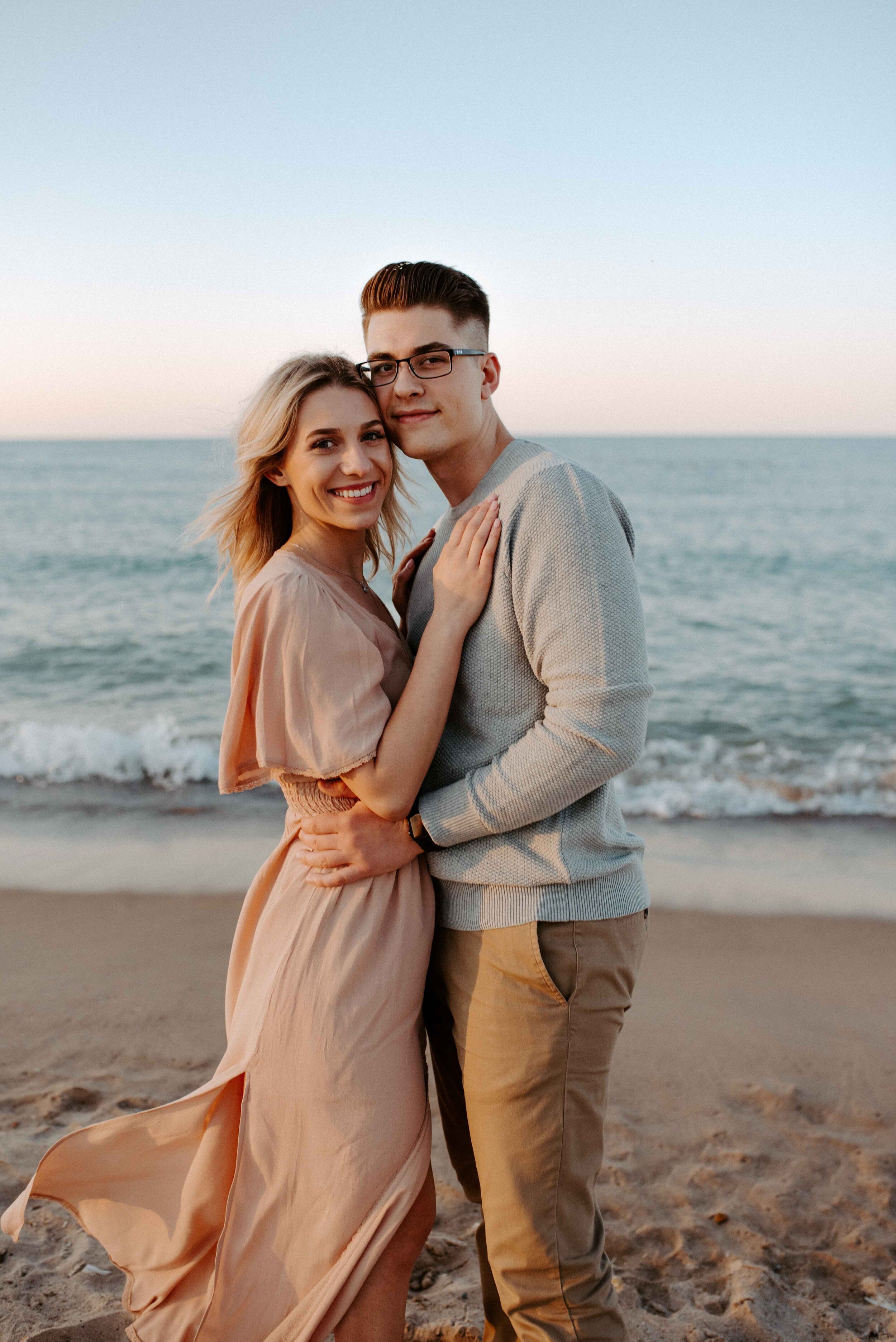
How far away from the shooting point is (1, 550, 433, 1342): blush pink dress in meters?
2.19

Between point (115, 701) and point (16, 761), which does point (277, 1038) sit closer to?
point (16, 761)

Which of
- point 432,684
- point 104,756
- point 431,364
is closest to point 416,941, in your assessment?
point 432,684

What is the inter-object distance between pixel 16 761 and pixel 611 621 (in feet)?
23.8

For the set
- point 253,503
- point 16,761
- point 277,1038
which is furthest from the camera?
point 16,761

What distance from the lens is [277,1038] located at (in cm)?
222

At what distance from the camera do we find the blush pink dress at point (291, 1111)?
2.19m

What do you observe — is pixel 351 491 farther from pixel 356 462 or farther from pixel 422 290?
pixel 422 290

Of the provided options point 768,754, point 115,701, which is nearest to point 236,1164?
point 768,754

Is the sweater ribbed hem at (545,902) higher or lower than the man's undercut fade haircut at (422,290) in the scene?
lower

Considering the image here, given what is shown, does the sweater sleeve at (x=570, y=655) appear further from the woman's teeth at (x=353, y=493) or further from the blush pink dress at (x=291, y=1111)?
the woman's teeth at (x=353, y=493)

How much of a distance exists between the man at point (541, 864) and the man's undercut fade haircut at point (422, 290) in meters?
0.03

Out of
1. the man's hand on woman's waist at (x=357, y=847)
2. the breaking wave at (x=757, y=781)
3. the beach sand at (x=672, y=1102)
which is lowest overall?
the beach sand at (x=672, y=1102)

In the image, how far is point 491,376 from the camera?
259cm

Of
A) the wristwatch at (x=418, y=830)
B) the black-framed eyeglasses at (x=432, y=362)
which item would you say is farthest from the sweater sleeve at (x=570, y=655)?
the black-framed eyeglasses at (x=432, y=362)
